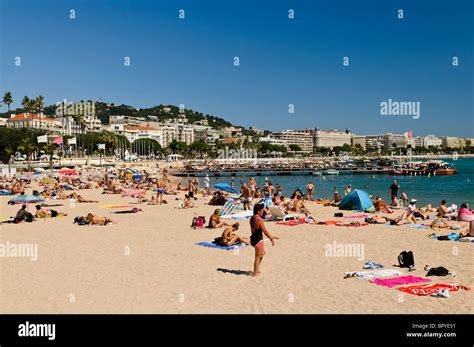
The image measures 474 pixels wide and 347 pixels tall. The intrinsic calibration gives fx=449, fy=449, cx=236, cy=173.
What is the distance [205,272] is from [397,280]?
3749 mm

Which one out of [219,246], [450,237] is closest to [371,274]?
[219,246]

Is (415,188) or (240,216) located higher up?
(240,216)

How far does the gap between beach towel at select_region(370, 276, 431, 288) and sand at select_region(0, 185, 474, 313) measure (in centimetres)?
24

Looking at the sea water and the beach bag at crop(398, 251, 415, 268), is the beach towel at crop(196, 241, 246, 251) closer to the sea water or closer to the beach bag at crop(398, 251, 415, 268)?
the beach bag at crop(398, 251, 415, 268)

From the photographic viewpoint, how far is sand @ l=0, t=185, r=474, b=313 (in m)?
7.12

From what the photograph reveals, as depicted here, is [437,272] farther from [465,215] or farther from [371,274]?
[465,215]

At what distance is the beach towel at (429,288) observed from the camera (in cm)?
763

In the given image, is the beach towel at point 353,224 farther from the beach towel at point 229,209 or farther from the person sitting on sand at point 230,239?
the person sitting on sand at point 230,239

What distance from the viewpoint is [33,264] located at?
10070 millimetres

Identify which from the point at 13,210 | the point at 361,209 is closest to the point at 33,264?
the point at 13,210

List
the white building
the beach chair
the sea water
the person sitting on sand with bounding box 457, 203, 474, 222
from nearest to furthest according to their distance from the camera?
the person sitting on sand with bounding box 457, 203, 474, 222 < the beach chair < the sea water < the white building

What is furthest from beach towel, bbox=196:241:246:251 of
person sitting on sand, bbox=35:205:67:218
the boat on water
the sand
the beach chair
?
the boat on water

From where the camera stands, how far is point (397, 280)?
8.41 m
